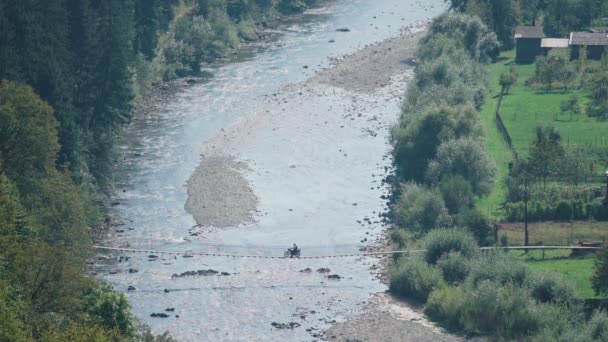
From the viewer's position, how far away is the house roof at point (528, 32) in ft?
420

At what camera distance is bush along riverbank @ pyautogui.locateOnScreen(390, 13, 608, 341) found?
241ft

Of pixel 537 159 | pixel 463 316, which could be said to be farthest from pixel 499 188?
Result: pixel 463 316

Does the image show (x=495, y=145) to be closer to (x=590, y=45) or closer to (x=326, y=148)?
(x=326, y=148)

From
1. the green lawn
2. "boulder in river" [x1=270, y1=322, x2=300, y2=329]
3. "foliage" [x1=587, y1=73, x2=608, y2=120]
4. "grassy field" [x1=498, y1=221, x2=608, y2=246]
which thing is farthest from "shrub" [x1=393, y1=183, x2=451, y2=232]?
"foliage" [x1=587, y1=73, x2=608, y2=120]

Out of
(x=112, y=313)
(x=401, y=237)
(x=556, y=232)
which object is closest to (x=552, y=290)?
(x=556, y=232)

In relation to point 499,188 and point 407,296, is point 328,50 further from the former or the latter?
point 407,296

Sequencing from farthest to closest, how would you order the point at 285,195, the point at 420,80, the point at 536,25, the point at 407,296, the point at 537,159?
the point at 536,25
the point at 420,80
the point at 285,195
the point at 537,159
the point at 407,296

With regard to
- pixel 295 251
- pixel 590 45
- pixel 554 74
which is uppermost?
pixel 590 45

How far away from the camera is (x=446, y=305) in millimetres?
77250

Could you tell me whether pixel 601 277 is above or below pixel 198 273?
above

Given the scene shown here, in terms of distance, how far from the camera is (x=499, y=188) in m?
94.1

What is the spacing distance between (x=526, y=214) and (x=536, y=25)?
53336mm

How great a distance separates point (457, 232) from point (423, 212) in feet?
19.2

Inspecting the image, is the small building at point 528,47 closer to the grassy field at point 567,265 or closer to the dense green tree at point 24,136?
the grassy field at point 567,265
